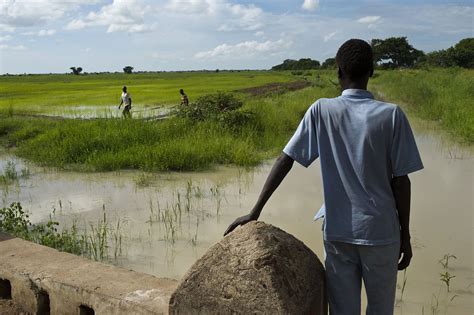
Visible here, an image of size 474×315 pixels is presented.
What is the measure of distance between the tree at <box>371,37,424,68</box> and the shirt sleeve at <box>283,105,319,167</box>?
177 feet

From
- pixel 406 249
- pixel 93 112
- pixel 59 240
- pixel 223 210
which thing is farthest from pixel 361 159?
pixel 93 112

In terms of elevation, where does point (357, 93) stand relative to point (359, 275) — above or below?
above

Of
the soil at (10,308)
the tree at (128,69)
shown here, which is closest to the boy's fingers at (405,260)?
the soil at (10,308)

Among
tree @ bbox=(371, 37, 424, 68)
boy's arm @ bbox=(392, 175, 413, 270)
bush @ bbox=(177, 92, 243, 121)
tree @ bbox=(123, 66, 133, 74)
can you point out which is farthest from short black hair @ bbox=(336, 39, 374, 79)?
tree @ bbox=(123, 66, 133, 74)

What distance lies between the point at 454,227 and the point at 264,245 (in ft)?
14.3

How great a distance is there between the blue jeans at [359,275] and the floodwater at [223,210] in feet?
7.10

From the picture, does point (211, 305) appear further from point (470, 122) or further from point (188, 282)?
point (470, 122)

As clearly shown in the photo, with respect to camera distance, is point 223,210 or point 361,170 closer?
point 361,170

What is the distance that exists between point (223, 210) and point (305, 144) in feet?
15.1

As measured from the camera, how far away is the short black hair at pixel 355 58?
63.4 inches

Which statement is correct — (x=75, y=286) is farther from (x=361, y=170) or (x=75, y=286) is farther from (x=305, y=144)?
(x=361, y=170)

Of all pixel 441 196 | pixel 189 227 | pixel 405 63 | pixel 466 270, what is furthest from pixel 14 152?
pixel 405 63

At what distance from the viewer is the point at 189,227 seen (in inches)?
218

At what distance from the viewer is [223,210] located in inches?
244
